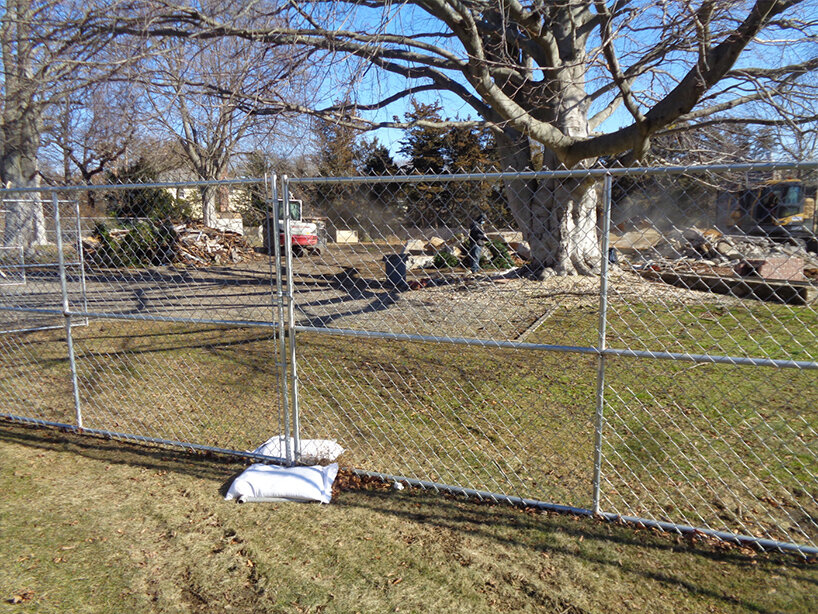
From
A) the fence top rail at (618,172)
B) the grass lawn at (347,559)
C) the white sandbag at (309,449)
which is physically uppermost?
the fence top rail at (618,172)

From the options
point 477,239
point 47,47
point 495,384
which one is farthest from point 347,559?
point 47,47

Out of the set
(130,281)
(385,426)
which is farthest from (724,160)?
(130,281)

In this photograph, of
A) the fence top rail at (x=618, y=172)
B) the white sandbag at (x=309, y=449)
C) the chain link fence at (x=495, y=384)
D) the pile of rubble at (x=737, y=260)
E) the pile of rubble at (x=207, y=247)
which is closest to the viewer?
the fence top rail at (x=618, y=172)

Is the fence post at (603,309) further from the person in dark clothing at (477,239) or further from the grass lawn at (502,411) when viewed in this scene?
the person in dark clothing at (477,239)

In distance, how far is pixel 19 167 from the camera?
1694cm

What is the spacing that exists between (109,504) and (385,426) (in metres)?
2.09

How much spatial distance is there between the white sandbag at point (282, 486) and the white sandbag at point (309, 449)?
0.79ft

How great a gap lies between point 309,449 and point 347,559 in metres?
1.17

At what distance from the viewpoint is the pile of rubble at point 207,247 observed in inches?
682

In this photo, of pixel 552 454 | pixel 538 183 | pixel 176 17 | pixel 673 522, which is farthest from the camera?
pixel 538 183

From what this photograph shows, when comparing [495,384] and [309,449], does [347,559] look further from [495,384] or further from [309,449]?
[495,384]

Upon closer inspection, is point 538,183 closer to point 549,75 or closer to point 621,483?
point 549,75

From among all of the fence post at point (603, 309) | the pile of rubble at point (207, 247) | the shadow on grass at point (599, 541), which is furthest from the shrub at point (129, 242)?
the fence post at point (603, 309)

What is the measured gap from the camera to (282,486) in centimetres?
347
